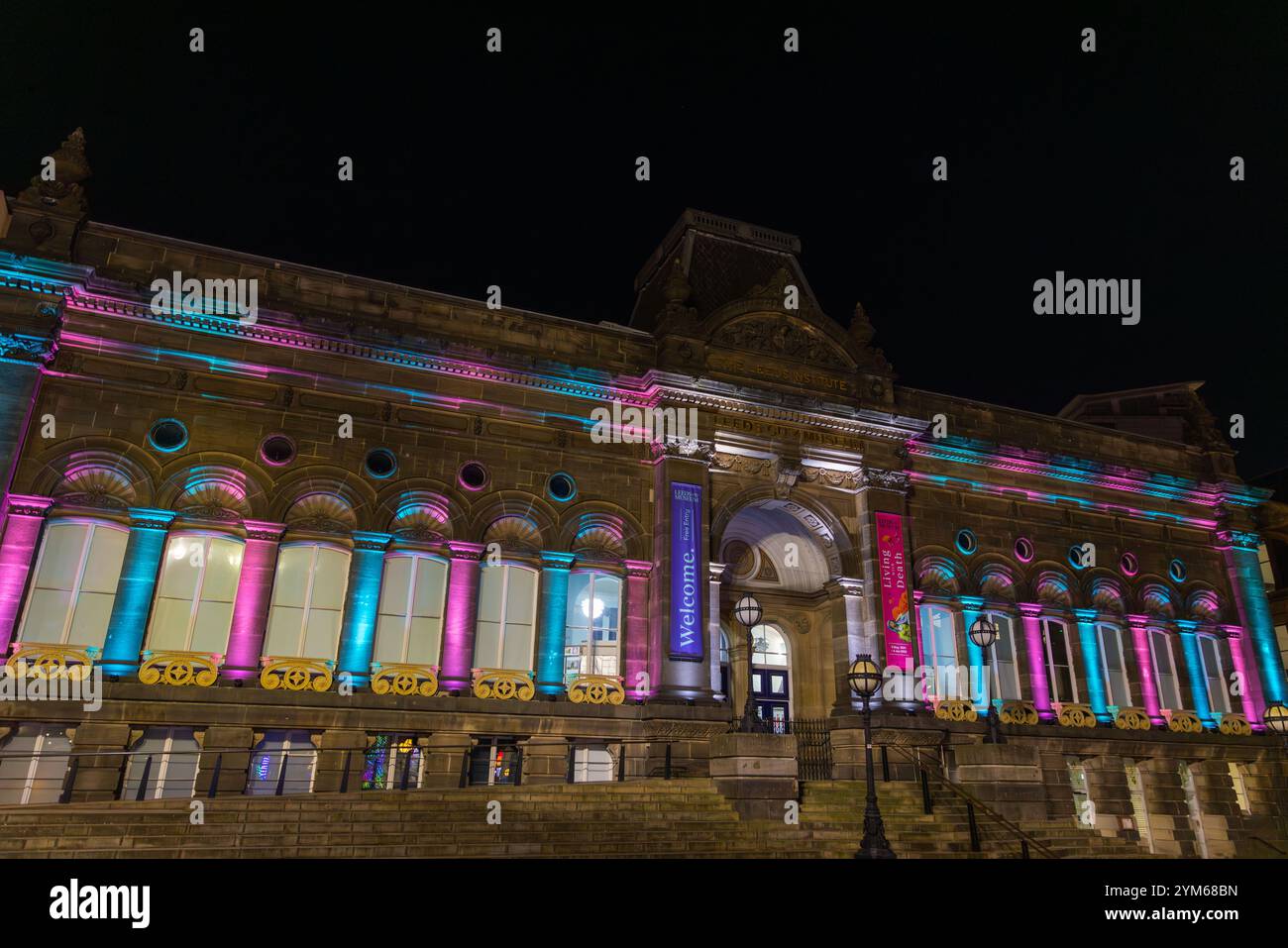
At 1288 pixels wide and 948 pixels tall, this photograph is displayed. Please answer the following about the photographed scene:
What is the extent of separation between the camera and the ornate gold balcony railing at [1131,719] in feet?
87.4

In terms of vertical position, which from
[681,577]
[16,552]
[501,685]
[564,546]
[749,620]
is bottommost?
[501,685]

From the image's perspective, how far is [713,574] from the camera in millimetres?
22812

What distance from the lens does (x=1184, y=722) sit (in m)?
27.6

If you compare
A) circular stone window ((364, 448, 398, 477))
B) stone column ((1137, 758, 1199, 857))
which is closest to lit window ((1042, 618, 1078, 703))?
stone column ((1137, 758, 1199, 857))

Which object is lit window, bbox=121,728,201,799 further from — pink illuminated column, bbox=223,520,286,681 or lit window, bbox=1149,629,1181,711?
lit window, bbox=1149,629,1181,711

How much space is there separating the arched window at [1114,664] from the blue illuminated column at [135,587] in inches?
1043

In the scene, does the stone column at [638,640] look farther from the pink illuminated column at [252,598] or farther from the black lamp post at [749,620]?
the pink illuminated column at [252,598]

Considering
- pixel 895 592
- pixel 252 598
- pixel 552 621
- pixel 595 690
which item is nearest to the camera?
pixel 252 598

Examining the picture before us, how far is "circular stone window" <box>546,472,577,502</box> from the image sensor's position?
898 inches

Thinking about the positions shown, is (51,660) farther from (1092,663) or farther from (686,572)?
(1092,663)

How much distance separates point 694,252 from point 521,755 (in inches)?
A: 638

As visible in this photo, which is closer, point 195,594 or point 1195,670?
point 195,594

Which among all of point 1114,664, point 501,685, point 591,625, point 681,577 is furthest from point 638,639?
point 1114,664

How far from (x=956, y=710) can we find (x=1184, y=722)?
8.91m
